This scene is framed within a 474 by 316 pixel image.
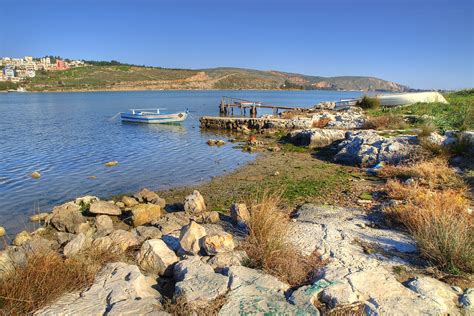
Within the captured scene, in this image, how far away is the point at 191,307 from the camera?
3.91 m

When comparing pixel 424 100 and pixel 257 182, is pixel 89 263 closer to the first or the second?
pixel 257 182

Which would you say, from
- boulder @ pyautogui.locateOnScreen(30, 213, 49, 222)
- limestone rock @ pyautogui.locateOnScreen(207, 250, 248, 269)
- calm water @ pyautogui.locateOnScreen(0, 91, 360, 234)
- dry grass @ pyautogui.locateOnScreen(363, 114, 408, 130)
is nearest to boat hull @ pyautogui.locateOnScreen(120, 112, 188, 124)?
calm water @ pyautogui.locateOnScreen(0, 91, 360, 234)

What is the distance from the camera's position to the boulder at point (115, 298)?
3885mm

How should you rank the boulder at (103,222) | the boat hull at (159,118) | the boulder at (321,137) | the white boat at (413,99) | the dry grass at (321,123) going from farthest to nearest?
1. the boat hull at (159,118)
2. the white boat at (413,99)
3. the dry grass at (321,123)
4. the boulder at (321,137)
5. the boulder at (103,222)

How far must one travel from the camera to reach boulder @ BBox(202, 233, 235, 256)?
541cm

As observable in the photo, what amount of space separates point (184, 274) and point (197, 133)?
81.5ft

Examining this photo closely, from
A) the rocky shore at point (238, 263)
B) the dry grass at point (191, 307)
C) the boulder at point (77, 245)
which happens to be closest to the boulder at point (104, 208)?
the rocky shore at point (238, 263)

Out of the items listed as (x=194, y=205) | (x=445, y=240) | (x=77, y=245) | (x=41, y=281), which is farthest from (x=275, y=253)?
(x=194, y=205)

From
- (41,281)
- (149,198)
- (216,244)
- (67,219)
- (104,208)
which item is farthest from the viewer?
(149,198)

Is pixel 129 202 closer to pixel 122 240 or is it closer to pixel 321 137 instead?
pixel 122 240

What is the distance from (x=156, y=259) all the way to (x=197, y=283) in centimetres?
114

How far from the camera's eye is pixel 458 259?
487 centimetres

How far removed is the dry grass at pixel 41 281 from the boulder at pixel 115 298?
0.12m

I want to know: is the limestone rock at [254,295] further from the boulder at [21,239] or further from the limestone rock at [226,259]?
the boulder at [21,239]
